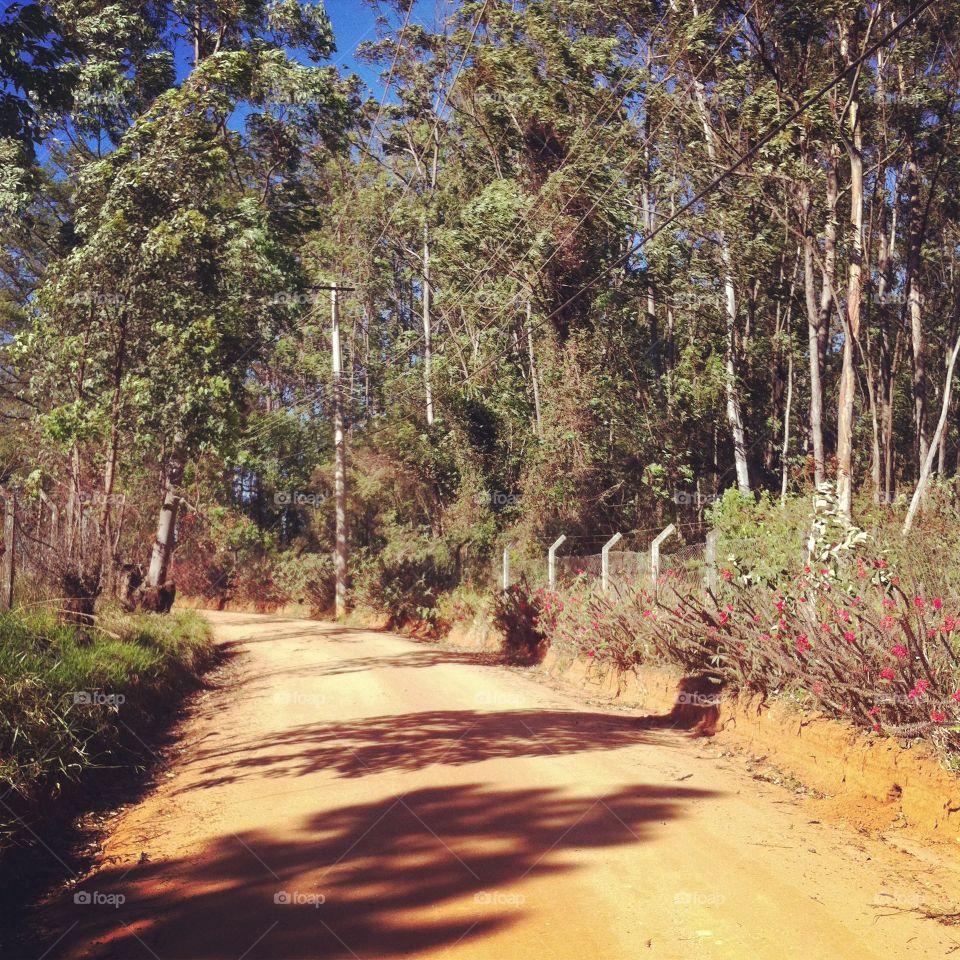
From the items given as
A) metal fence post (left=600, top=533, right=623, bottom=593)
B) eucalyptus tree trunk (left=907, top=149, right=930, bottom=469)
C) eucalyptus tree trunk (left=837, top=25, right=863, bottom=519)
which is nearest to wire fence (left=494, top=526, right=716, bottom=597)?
metal fence post (left=600, top=533, right=623, bottom=593)

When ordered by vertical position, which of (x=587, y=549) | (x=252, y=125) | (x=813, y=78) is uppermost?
(x=252, y=125)

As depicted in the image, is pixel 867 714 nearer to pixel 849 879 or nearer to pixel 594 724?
pixel 849 879

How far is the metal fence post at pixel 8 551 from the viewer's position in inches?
342

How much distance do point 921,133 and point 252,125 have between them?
1559cm

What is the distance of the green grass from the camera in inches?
231

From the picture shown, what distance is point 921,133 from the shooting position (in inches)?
743

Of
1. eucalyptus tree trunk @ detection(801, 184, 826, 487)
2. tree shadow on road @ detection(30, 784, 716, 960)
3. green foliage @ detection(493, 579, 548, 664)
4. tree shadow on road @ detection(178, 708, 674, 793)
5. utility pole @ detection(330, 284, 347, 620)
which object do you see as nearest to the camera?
tree shadow on road @ detection(30, 784, 716, 960)

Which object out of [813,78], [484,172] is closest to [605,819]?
[813,78]

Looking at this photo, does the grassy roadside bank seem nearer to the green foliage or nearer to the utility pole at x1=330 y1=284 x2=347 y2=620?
the green foliage

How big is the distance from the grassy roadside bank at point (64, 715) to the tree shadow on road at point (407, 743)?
30.6 inches

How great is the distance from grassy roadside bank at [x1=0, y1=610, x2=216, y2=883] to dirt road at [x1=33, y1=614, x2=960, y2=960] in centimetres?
49

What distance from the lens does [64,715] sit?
6.68 m

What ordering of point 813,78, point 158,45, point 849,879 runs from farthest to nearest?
1. point 158,45
2. point 813,78
3. point 849,879

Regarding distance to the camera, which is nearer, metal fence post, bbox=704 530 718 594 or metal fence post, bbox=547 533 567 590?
metal fence post, bbox=704 530 718 594
